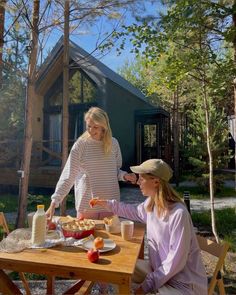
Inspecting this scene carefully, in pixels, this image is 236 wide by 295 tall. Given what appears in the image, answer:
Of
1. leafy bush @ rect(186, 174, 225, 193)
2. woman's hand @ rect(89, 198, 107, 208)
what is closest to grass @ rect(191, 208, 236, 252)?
leafy bush @ rect(186, 174, 225, 193)

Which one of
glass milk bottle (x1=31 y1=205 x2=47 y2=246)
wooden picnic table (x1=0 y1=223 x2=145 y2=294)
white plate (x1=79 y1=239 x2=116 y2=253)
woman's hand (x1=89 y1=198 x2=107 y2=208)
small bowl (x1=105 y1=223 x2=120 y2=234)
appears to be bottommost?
wooden picnic table (x1=0 y1=223 x2=145 y2=294)

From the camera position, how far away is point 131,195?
9469 millimetres

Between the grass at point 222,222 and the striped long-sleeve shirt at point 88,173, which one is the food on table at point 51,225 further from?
the grass at point 222,222

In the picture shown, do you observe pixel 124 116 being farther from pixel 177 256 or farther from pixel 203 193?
pixel 177 256

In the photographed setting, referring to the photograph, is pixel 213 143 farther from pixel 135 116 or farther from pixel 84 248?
pixel 84 248

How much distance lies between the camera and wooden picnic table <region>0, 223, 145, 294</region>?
64.7 inches

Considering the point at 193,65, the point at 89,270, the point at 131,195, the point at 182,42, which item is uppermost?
the point at 182,42

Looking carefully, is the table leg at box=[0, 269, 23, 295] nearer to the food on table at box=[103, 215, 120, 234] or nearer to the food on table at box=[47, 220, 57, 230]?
the food on table at box=[47, 220, 57, 230]

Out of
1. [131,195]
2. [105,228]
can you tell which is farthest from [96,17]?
[131,195]

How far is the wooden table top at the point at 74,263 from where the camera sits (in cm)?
165

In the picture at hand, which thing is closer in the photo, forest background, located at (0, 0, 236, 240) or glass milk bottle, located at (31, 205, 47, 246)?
glass milk bottle, located at (31, 205, 47, 246)

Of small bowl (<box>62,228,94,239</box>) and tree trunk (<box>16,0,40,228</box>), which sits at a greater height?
tree trunk (<box>16,0,40,228</box>)

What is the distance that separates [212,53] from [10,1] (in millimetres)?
3011

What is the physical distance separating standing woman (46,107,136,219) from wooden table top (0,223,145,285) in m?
0.80
